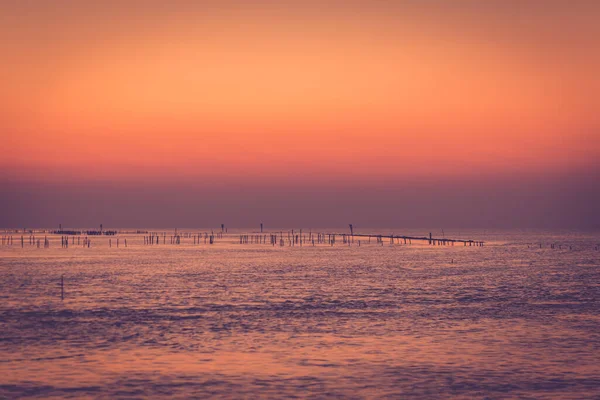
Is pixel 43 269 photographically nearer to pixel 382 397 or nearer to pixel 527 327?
pixel 527 327

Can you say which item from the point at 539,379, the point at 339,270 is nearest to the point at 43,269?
the point at 339,270

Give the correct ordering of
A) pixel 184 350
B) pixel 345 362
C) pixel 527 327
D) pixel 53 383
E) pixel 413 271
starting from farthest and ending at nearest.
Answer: pixel 413 271, pixel 527 327, pixel 184 350, pixel 345 362, pixel 53 383

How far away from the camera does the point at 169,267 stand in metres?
86.4

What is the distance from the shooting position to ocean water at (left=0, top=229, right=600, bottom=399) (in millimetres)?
22652

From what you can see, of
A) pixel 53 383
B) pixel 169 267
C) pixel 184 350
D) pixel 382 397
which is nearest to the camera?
pixel 382 397

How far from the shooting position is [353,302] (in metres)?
47.0

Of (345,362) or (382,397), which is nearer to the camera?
(382,397)

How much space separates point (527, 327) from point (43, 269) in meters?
64.1

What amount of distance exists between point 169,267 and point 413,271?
99.8 feet

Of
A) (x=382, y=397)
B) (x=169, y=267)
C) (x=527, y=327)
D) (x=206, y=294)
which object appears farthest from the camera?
(x=169, y=267)

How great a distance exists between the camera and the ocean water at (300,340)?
74.3 feet

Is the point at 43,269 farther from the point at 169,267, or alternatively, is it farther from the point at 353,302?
the point at 353,302

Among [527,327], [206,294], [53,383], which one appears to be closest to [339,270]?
[206,294]

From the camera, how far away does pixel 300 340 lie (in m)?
31.2
